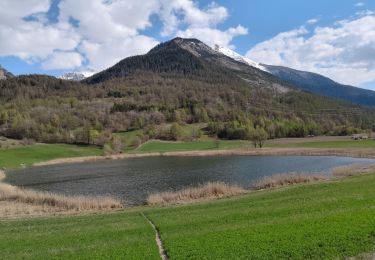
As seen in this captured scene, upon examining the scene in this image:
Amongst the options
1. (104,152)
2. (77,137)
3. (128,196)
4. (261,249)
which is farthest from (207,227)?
(77,137)

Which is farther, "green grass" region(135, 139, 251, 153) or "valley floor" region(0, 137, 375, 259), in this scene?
"green grass" region(135, 139, 251, 153)

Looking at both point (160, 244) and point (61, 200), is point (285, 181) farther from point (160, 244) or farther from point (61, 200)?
point (160, 244)

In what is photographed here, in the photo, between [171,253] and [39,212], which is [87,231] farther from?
[39,212]

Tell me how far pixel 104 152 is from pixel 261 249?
159 meters

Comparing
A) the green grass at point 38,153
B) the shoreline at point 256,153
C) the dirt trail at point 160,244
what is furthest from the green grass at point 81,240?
the green grass at point 38,153

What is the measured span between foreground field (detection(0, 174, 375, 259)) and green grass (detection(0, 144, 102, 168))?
11924 cm

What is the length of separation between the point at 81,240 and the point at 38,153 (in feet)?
481

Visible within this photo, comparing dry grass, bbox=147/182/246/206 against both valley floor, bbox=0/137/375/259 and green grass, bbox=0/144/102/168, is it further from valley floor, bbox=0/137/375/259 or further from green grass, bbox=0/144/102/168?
green grass, bbox=0/144/102/168

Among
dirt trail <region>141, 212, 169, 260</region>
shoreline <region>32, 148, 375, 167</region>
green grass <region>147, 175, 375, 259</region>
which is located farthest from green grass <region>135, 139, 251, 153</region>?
dirt trail <region>141, 212, 169, 260</region>

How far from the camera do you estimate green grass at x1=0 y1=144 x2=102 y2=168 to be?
140 m

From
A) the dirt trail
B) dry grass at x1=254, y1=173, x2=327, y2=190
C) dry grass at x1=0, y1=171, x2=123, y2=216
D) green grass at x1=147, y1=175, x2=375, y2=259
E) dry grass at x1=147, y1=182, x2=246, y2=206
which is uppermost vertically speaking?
green grass at x1=147, y1=175, x2=375, y2=259

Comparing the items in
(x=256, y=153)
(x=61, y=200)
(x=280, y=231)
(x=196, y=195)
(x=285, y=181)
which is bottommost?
(x=61, y=200)

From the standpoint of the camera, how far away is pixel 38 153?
158750mm

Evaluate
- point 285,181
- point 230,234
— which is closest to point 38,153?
point 285,181
